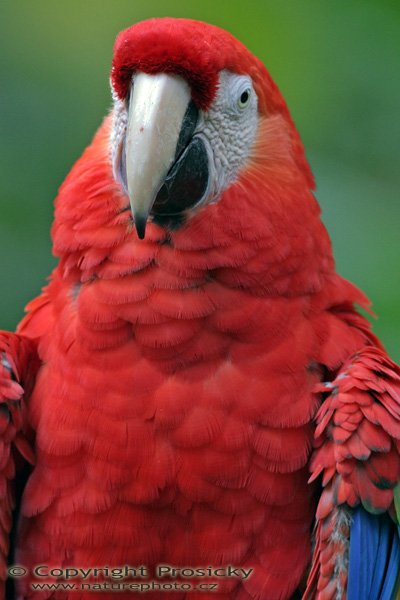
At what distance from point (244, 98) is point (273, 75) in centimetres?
93

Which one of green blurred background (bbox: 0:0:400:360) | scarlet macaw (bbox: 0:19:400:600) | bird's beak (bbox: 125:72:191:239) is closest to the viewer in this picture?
bird's beak (bbox: 125:72:191:239)

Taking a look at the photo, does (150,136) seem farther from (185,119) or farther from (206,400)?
(206,400)

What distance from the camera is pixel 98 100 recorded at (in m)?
2.38

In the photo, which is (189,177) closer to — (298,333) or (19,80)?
(298,333)

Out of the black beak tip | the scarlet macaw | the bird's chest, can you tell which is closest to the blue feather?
the scarlet macaw

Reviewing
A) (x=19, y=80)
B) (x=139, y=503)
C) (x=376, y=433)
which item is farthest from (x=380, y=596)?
(x=19, y=80)

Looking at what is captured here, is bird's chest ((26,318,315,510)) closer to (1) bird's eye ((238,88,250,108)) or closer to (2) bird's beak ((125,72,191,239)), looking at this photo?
(2) bird's beak ((125,72,191,239))

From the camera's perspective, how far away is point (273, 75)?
7.84 feet

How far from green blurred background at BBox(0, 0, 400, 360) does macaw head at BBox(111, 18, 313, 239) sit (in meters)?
0.83

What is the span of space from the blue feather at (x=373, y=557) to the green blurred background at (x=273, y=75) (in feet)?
2.99

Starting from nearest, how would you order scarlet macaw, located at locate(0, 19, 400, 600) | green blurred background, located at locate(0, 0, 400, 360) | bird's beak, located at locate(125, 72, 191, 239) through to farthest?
bird's beak, located at locate(125, 72, 191, 239) < scarlet macaw, located at locate(0, 19, 400, 600) < green blurred background, located at locate(0, 0, 400, 360)

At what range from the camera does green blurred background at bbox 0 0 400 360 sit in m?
2.34

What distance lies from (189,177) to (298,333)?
1.12 feet

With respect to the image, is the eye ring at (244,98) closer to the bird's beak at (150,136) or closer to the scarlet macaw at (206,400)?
the scarlet macaw at (206,400)
